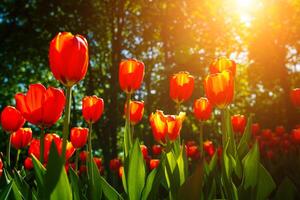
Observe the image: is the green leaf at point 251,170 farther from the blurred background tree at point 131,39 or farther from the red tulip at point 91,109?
the blurred background tree at point 131,39

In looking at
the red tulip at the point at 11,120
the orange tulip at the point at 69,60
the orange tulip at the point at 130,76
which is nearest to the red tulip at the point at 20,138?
the red tulip at the point at 11,120

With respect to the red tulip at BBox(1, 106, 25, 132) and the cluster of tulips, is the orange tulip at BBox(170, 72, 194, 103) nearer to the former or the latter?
the cluster of tulips

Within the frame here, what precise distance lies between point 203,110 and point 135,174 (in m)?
1.43

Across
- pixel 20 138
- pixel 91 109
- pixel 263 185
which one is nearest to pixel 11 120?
pixel 20 138

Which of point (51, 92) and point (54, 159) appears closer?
point (54, 159)

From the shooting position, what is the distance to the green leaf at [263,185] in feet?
7.57

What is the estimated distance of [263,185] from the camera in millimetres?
2328

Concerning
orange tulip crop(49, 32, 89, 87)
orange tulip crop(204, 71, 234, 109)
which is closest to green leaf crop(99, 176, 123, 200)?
orange tulip crop(49, 32, 89, 87)

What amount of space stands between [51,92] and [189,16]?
15518mm

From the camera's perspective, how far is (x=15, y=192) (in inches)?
73.5

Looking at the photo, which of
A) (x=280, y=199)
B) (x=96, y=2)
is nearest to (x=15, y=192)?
(x=280, y=199)

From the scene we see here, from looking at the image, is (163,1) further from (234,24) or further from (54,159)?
(54,159)

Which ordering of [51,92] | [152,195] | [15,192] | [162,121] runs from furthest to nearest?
1. [162,121]
2. [152,195]
3. [51,92]
4. [15,192]

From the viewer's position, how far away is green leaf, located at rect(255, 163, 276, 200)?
7.57 ft
